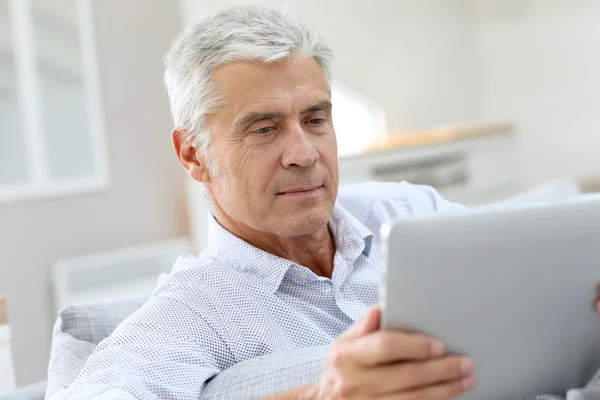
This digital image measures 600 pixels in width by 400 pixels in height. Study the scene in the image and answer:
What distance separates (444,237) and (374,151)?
376 cm

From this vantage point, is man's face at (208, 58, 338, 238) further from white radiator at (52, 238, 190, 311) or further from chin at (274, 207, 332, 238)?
white radiator at (52, 238, 190, 311)

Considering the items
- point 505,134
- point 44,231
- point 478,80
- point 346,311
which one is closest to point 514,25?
point 478,80

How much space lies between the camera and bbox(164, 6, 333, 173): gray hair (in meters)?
1.44

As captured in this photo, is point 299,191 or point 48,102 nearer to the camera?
point 299,191

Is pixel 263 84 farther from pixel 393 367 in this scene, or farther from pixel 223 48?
pixel 393 367

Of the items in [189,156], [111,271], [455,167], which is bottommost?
[111,271]

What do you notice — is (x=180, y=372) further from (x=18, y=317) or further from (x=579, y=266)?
(x=18, y=317)

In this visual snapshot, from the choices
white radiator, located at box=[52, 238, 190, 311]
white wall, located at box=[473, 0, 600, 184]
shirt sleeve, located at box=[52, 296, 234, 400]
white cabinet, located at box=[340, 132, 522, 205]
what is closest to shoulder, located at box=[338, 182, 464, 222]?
shirt sleeve, located at box=[52, 296, 234, 400]

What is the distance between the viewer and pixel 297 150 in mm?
1443

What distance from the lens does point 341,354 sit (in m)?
0.90

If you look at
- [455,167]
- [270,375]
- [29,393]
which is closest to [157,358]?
[270,375]

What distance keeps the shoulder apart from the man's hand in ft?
2.68

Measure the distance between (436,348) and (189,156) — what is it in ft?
2.76

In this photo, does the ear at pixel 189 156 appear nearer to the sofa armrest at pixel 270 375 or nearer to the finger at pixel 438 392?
the sofa armrest at pixel 270 375
